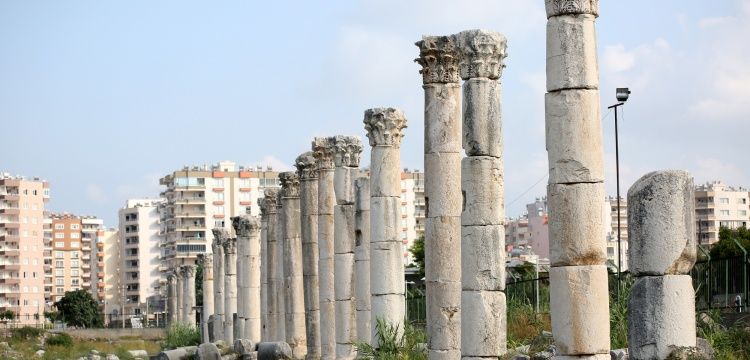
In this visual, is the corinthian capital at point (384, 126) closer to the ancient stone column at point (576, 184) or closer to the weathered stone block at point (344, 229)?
the weathered stone block at point (344, 229)

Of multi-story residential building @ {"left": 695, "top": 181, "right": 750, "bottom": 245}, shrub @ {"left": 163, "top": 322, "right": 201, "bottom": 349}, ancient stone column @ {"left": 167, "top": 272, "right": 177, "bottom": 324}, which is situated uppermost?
multi-story residential building @ {"left": 695, "top": 181, "right": 750, "bottom": 245}

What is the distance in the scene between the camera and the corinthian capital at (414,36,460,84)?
906 inches

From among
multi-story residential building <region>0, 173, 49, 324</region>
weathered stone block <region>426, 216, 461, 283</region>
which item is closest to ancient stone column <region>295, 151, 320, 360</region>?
weathered stone block <region>426, 216, 461, 283</region>

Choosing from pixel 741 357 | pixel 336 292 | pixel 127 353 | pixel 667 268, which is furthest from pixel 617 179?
pixel 127 353

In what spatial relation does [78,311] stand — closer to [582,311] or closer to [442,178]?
[442,178]

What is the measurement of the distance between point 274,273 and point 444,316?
16.5m

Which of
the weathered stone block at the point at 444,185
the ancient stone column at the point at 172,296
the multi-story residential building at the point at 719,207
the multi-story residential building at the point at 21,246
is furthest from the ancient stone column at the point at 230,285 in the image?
the multi-story residential building at the point at 719,207

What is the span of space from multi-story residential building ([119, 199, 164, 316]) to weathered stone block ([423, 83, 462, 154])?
147 meters

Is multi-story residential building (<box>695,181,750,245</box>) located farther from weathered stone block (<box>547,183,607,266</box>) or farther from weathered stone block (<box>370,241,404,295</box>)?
weathered stone block (<box>547,183,607,266</box>)

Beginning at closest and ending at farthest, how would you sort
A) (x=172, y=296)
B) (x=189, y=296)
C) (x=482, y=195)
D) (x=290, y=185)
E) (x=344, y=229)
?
(x=482, y=195), (x=344, y=229), (x=290, y=185), (x=189, y=296), (x=172, y=296)

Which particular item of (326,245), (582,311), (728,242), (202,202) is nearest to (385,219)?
(326,245)

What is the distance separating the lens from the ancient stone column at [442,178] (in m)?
22.9

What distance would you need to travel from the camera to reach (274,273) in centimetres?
3881

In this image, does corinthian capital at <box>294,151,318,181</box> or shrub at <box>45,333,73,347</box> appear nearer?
corinthian capital at <box>294,151,318,181</box>
